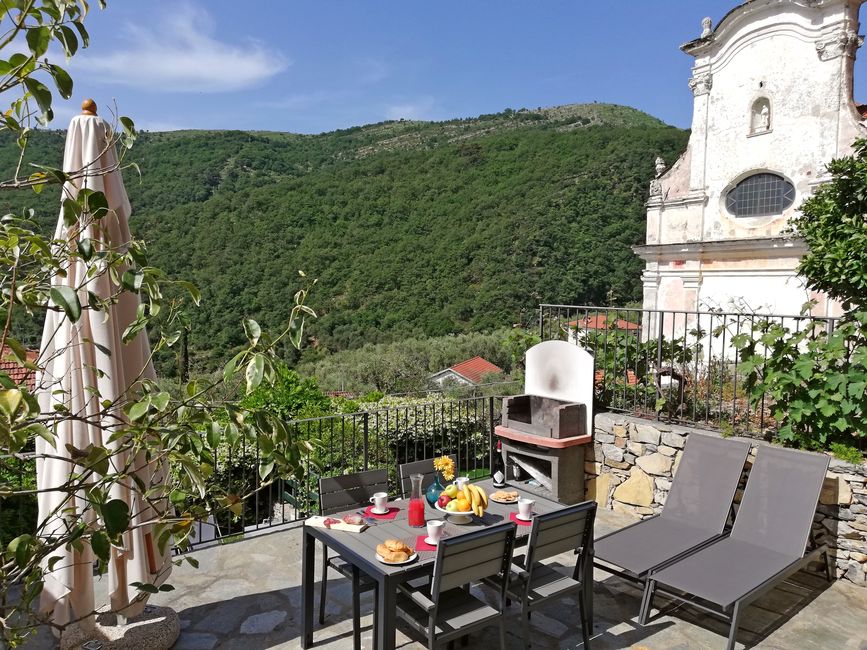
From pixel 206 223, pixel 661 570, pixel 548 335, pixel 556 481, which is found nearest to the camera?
pixel 661 570

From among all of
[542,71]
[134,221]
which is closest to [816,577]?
[542,71]

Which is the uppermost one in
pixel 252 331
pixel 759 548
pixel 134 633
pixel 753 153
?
pixel 753 153

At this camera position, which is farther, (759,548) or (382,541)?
(759,548)

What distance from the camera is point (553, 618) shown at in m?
3.94

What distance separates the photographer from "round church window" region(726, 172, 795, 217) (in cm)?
1312

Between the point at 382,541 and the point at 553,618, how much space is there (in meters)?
1.31

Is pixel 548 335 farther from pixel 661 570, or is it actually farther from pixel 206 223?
pixel 206 223

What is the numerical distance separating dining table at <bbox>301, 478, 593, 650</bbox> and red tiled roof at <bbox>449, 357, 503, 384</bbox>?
16.7m

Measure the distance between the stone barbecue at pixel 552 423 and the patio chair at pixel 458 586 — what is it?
7.98 ft

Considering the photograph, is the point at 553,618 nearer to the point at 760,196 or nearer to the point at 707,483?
the point at 707,483

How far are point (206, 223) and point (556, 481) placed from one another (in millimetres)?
32902

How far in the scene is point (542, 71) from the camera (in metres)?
17.9

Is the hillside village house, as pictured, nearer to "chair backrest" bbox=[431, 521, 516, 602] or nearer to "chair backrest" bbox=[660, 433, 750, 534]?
"chair backrest" bbox=[660, 433, 750, 534]

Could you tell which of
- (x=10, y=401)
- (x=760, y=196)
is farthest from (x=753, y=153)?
(x=10, y=401)
